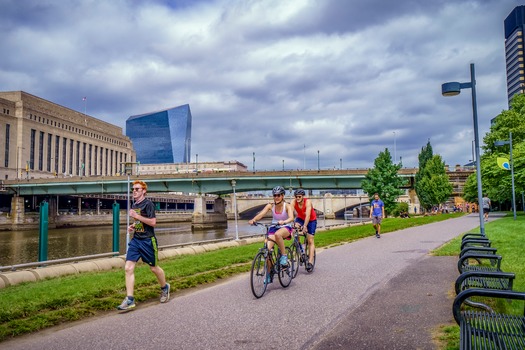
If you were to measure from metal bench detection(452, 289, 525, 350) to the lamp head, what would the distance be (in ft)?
29.3

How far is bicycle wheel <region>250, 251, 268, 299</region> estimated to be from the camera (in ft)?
26.1

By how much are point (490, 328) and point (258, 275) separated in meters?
4.32

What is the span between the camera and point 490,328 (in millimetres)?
4512

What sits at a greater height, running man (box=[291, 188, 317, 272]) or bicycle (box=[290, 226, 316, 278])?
running man (box=[291, 188, 317, 272])

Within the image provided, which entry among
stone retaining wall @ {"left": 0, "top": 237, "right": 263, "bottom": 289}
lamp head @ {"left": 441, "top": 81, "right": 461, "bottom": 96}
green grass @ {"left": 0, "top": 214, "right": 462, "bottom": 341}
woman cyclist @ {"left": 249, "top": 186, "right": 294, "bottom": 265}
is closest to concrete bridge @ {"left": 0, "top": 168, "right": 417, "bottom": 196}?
stone retaining wall @ {"left": 0, "top": 237, "right": 263, "bottom": 289}

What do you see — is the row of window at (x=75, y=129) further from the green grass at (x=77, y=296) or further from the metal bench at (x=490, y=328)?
the metal bench at (x=490, y=328)

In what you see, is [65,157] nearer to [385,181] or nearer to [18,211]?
[18,211]

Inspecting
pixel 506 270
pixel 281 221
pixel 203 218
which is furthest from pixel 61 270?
pixel 203 218

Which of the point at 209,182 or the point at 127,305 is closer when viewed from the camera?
the point at 127,305

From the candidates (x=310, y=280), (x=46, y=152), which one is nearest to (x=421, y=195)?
(x=310, y=280)

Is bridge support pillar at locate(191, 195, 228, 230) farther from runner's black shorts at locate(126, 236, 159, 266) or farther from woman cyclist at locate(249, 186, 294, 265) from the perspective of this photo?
runner's black shorts at locate(126, 236, 159, 266)

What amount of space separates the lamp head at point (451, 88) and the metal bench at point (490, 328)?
894 cm

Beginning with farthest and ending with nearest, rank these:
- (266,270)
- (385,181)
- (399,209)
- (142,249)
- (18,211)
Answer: (18,211) < (399,209) < (385,181) < (266,270) < (142,249)

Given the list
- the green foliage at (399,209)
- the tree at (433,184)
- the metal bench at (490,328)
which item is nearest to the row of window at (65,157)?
the green foliage at (399,209)
